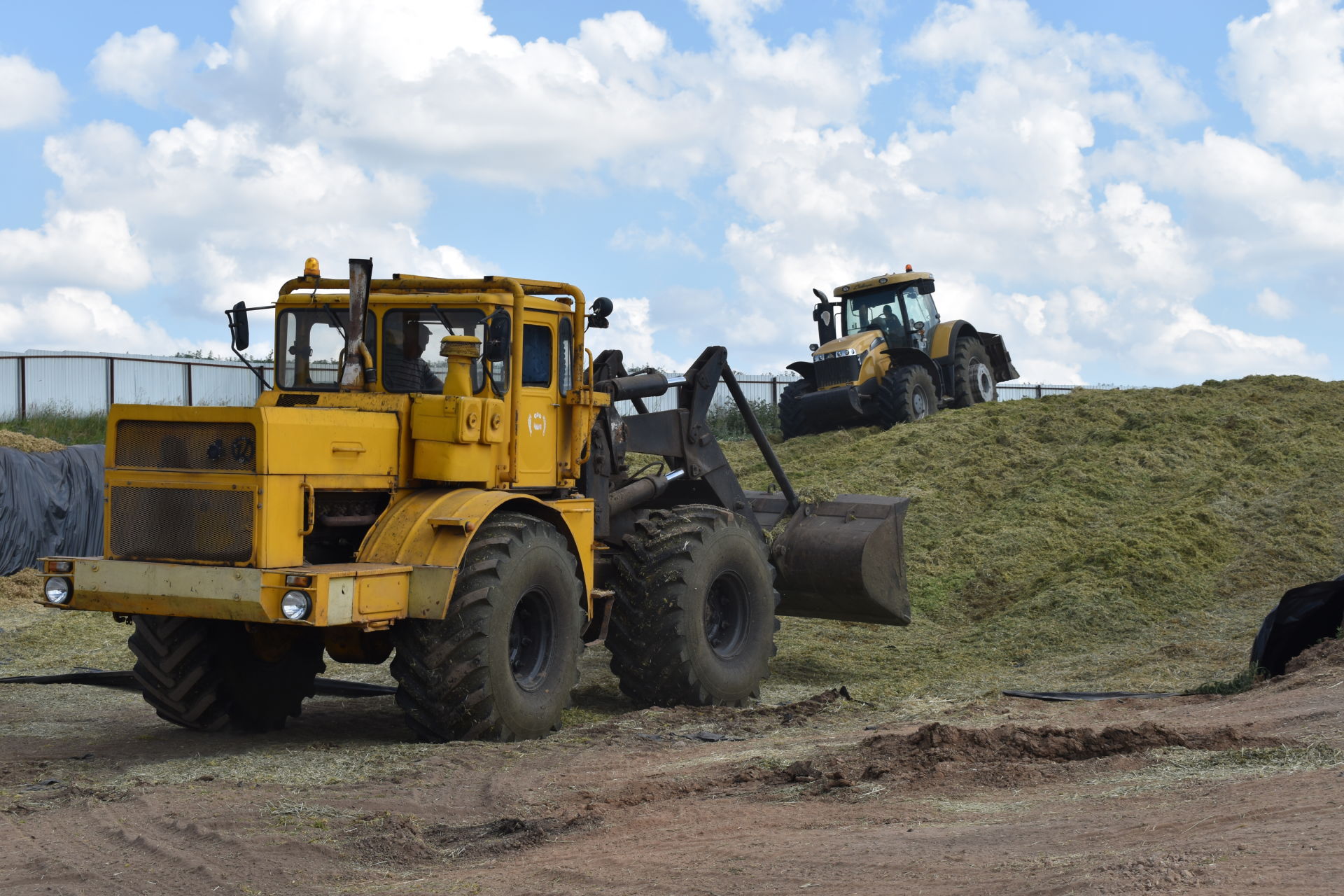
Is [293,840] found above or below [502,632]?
below

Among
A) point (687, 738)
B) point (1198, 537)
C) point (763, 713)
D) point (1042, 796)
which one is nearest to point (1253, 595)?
point (1198, 537)

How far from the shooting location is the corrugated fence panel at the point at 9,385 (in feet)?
86.7

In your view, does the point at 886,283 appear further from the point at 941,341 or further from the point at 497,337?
the point at 497,337

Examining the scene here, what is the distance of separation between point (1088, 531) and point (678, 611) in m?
8.28

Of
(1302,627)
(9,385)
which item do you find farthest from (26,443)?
(1302,627)

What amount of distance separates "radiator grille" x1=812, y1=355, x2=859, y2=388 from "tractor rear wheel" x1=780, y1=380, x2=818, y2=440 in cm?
36

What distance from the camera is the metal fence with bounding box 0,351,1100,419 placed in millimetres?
26656

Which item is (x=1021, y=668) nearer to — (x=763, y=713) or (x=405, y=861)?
(x=763, y=713)

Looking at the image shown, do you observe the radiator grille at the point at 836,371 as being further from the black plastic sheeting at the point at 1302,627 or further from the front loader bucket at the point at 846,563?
the black plastic sheeting at the point at 1302,627

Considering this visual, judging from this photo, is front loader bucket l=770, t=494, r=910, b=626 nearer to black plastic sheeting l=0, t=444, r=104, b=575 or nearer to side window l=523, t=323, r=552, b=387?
side window l=523, t=323, r=552, b=387

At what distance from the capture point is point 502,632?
827 centimetres

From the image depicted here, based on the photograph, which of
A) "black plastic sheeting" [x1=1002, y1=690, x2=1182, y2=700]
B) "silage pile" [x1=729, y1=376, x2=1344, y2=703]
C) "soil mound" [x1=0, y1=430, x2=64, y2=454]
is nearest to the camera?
"black plastic sheeting" [x1=1002, y1=690, x2=1182, y2=700]

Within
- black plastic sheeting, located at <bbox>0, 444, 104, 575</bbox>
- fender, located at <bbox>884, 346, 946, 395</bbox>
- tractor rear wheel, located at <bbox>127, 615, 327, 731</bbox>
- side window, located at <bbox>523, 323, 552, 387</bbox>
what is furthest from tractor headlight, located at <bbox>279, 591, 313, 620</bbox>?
fender, located at <bbox>884, 346, 946, 395</bbox>

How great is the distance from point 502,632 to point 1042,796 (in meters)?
3.32
